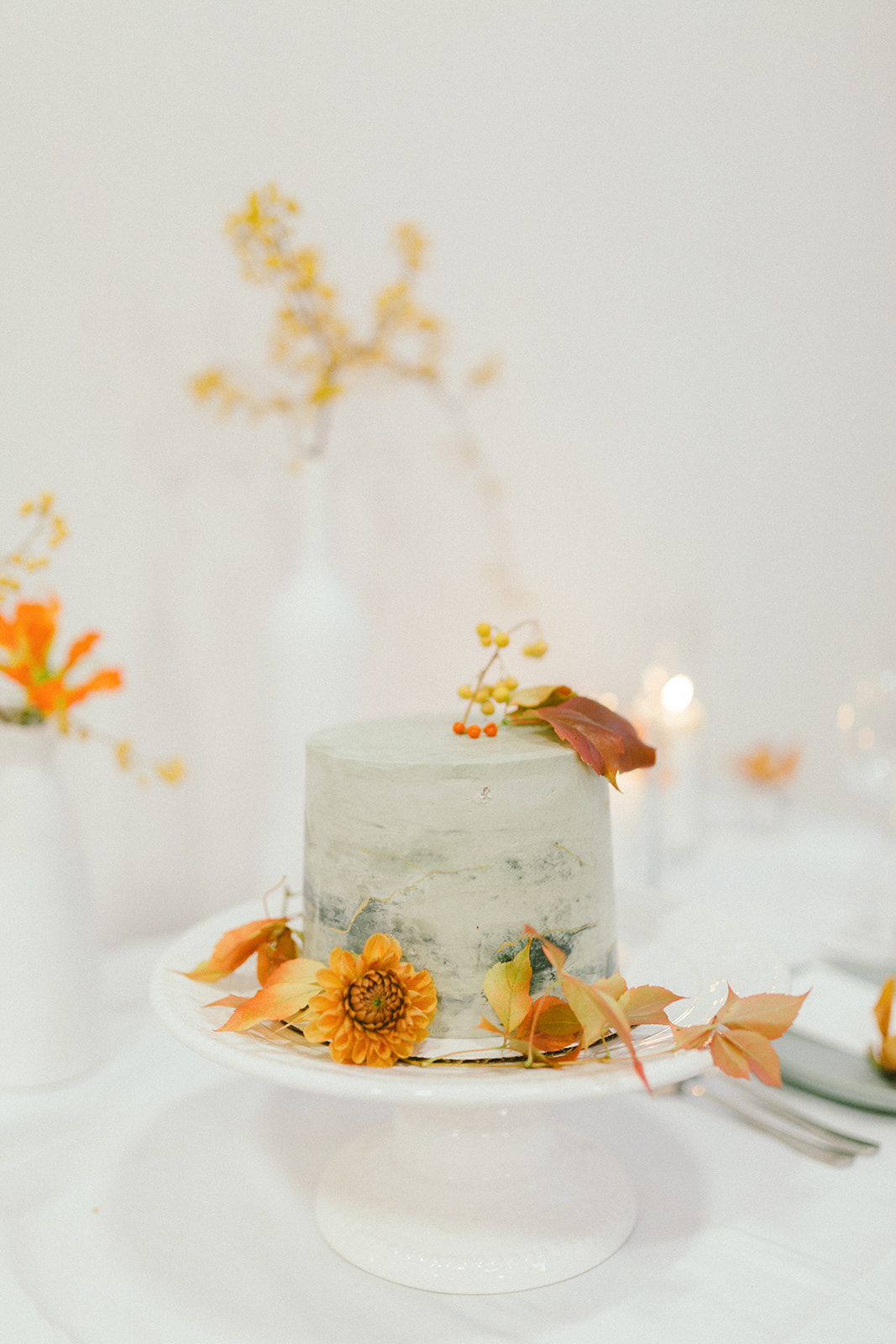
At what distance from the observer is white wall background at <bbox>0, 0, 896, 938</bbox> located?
1008mm

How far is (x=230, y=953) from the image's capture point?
0.58m

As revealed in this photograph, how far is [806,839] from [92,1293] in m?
1.22

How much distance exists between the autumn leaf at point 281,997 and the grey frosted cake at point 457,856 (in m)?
0.03

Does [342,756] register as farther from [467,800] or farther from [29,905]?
[29,905]

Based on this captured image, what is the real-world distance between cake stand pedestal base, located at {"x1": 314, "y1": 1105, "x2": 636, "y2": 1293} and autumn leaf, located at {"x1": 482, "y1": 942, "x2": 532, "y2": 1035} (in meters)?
0.07

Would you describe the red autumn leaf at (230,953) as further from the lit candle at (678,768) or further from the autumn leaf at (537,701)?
the lit candle at (678,768)

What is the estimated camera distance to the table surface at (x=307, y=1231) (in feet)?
1.65

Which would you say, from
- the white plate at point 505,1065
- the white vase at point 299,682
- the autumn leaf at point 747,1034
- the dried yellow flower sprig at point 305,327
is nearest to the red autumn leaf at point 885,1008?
the white plate at point 505,1065

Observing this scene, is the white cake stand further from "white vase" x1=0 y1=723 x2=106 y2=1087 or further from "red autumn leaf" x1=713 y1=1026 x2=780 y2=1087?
"white vase" x1=0 y1=723 x2=106 y2=1087

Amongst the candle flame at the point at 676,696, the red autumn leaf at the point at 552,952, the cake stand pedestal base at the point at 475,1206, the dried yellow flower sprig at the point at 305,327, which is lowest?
the cake stand pedestal base at the point at 475,1206

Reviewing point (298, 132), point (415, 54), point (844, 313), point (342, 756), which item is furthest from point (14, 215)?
Answer: point (844, 313)

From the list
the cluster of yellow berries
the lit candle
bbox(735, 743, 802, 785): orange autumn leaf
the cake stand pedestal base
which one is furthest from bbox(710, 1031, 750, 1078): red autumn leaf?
bbox(735, 743, 802, 785): orange autumn leaf

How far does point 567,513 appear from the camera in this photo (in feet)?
4.86

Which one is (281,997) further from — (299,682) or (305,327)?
(305,327)
